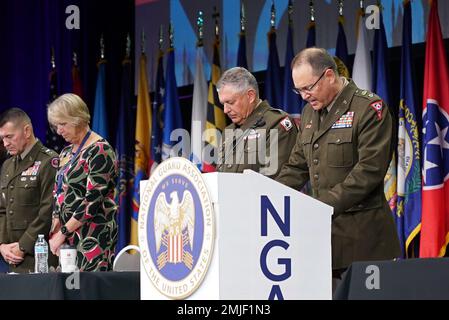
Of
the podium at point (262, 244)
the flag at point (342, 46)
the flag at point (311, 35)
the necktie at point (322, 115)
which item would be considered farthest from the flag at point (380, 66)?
the podium at point (262, 244)

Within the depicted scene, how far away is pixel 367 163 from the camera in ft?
10.6

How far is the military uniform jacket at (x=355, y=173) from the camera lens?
3.21 metres

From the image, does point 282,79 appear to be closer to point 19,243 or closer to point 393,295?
point 19,243

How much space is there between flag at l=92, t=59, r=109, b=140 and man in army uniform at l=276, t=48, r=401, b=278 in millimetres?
4408

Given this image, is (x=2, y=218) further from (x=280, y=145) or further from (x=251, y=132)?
(x=280, y=145)

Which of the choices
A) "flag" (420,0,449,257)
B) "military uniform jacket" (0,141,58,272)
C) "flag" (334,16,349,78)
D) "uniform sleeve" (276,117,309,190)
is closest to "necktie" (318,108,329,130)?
"uniform sleeve" (276,117,309,190)

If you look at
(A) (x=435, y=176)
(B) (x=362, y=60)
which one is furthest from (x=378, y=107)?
(B) (x=362, y=60)

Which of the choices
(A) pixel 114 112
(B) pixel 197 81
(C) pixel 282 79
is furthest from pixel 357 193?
(A) pixel 114 112

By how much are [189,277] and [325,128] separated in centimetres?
114

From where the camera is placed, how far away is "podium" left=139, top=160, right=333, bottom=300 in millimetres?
2447

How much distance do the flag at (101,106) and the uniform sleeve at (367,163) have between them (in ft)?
15.2

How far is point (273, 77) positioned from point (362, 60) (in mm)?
761
